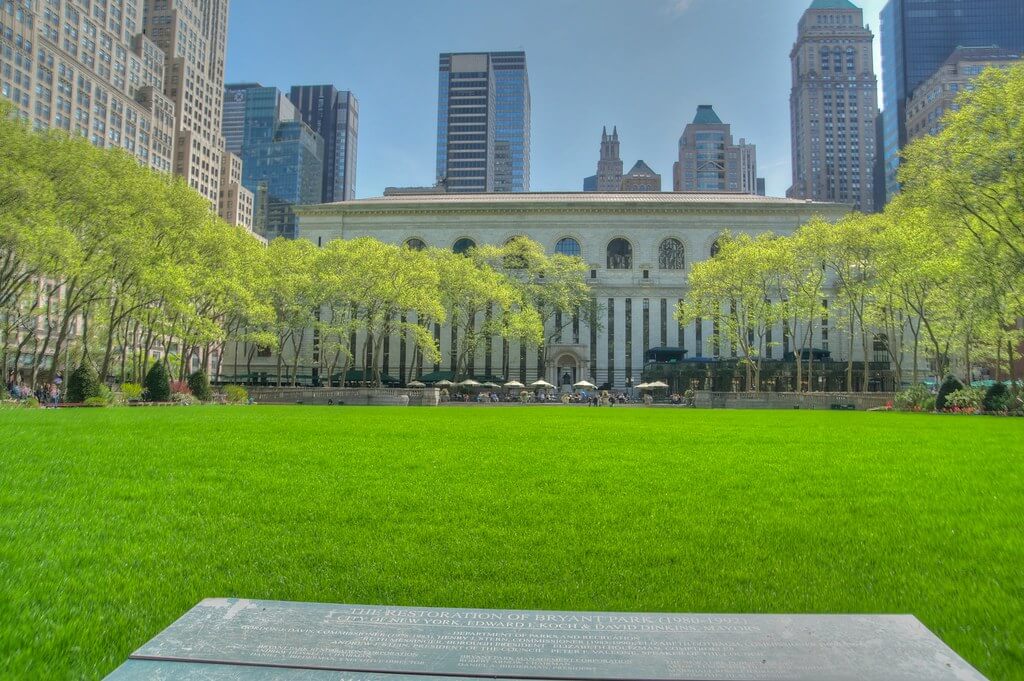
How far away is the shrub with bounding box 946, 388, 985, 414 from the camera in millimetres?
29950

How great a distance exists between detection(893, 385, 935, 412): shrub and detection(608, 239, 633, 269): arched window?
44075mm

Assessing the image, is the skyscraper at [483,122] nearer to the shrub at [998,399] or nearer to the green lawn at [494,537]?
the shrub at [998,399]

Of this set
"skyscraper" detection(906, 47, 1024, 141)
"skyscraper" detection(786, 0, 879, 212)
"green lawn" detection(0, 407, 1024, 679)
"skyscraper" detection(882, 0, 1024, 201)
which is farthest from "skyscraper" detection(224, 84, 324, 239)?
"green lawn" detection(0, 407, 1024, 679)

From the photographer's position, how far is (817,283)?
45062 millimetres

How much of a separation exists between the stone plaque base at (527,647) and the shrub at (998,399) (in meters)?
30.9

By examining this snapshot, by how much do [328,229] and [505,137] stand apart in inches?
3933

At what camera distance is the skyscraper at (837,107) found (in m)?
173

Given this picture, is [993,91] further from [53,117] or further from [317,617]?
[53,117]

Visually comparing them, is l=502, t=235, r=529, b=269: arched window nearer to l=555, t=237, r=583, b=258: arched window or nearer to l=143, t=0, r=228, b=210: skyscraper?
l=555, t=237, r=583, b=258: arched window

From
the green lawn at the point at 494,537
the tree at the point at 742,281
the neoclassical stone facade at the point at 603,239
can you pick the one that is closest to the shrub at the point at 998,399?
the tree at the point at 742,281

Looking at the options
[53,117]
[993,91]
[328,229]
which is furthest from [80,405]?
[53,117]

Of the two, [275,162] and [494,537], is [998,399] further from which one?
[275,162]

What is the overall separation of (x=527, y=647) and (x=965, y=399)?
3416cm

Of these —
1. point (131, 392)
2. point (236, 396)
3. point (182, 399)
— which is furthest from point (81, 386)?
point (236, 396)
